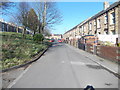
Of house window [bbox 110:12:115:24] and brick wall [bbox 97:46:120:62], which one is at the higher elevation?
house window [bbox 110:12:115:24]

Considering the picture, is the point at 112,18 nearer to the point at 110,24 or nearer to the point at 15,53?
the point at 110,24

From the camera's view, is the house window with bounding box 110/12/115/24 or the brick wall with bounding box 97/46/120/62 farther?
the house window with bounding box 110/12/115/24

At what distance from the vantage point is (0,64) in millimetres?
6262

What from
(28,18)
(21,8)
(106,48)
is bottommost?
(106,48)

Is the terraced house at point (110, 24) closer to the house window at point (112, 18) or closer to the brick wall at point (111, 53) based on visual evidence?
the house window at point (112, 18)

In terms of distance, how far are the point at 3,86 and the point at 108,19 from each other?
17.7 m

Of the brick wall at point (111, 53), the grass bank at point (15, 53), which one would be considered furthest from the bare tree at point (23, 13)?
the brick wall at point (111, 53)

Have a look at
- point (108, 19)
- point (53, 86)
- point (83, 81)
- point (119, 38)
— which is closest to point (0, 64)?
point (53, 86)

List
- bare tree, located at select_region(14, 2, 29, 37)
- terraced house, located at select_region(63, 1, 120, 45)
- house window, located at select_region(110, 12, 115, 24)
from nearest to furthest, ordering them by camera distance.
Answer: terraced house, located at select_region(63, 1, 120, 45) < house window, located at select_region(110, 12, 115, 24) < bare tree, located at select_region(14, 2, 29, 37)

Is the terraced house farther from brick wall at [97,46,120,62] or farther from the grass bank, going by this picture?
the grass bank

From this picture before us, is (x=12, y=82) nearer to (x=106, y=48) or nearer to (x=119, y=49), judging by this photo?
(x=119, y=49)

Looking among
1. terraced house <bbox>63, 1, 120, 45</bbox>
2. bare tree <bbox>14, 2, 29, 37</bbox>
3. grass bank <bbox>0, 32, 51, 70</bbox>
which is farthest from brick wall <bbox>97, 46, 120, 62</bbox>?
bare tree <bbox>14, 2, 29, 37</bbox>

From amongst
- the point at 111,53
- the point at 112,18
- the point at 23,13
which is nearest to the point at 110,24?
the point at 112,18

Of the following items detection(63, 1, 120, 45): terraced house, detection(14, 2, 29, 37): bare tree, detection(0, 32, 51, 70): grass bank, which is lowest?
detection(0, 32, 51, 70): grass bank
